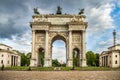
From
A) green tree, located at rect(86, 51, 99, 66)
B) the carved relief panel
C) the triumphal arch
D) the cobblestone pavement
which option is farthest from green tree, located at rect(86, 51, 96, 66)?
the cobblestone pavement

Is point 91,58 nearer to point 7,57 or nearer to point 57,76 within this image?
point 7,57

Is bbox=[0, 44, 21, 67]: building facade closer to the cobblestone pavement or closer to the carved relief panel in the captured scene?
the carved relief panel

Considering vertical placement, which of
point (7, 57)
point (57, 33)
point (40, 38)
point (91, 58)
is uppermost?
point (57, 33)

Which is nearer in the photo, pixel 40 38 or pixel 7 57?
pixel 40 38

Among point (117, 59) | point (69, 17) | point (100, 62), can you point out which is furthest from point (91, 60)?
point (69, 17)

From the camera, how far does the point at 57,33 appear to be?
71062mm

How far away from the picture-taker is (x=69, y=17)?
71125 millimetres

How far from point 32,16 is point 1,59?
32534 mm

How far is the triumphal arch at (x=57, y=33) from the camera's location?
227 feet

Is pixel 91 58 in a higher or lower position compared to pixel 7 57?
lower

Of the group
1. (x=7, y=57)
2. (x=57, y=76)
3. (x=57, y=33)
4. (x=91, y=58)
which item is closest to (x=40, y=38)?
(x=57, y=33)

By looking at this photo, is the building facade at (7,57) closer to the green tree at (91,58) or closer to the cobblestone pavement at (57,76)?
the green tree at (91,58)

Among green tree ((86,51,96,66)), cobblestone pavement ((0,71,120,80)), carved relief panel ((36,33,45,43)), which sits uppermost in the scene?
carved relief panel ((36,33,45,43))

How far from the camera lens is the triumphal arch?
227ft
